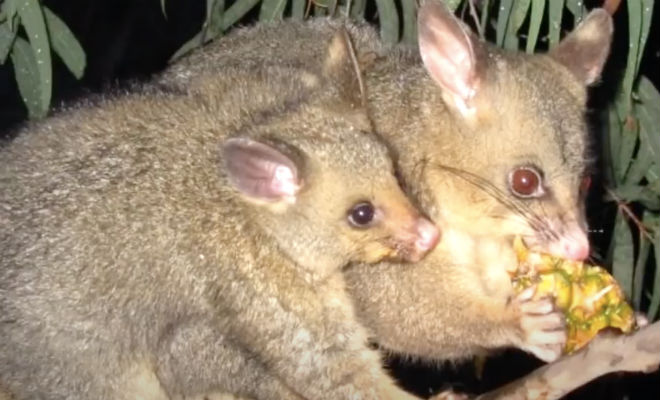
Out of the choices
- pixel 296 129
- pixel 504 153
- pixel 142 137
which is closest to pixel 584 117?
pixel 504 153

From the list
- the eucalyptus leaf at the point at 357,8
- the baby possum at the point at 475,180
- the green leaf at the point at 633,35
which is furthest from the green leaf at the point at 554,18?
the eucalyptus leaf at the point at 357,8

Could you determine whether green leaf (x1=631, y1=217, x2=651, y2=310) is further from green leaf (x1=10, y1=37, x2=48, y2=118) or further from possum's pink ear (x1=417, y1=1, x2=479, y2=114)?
green leaf (x1=10, y1=37, x2=48, y2=118)

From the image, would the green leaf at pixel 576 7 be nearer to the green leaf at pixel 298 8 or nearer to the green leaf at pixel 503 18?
the green leaf at pixel 503 18

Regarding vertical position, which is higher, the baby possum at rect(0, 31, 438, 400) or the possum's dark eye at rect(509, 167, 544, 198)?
the possum's dark eye at rect(509, 167, 544, 198)

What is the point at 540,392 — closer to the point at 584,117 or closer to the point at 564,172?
the point at 564,172

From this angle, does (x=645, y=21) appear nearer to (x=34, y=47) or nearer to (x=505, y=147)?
(x=505, y=147)

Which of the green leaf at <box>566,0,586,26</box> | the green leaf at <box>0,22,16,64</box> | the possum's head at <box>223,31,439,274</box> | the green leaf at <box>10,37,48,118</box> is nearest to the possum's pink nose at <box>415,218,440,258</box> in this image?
the possum's head at <box>223,31,439,274</box>

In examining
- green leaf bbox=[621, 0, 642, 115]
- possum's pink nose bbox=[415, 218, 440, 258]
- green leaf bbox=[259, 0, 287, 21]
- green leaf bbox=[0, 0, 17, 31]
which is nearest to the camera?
possum's pink nose bbox=[415, 218, 440, 258]
